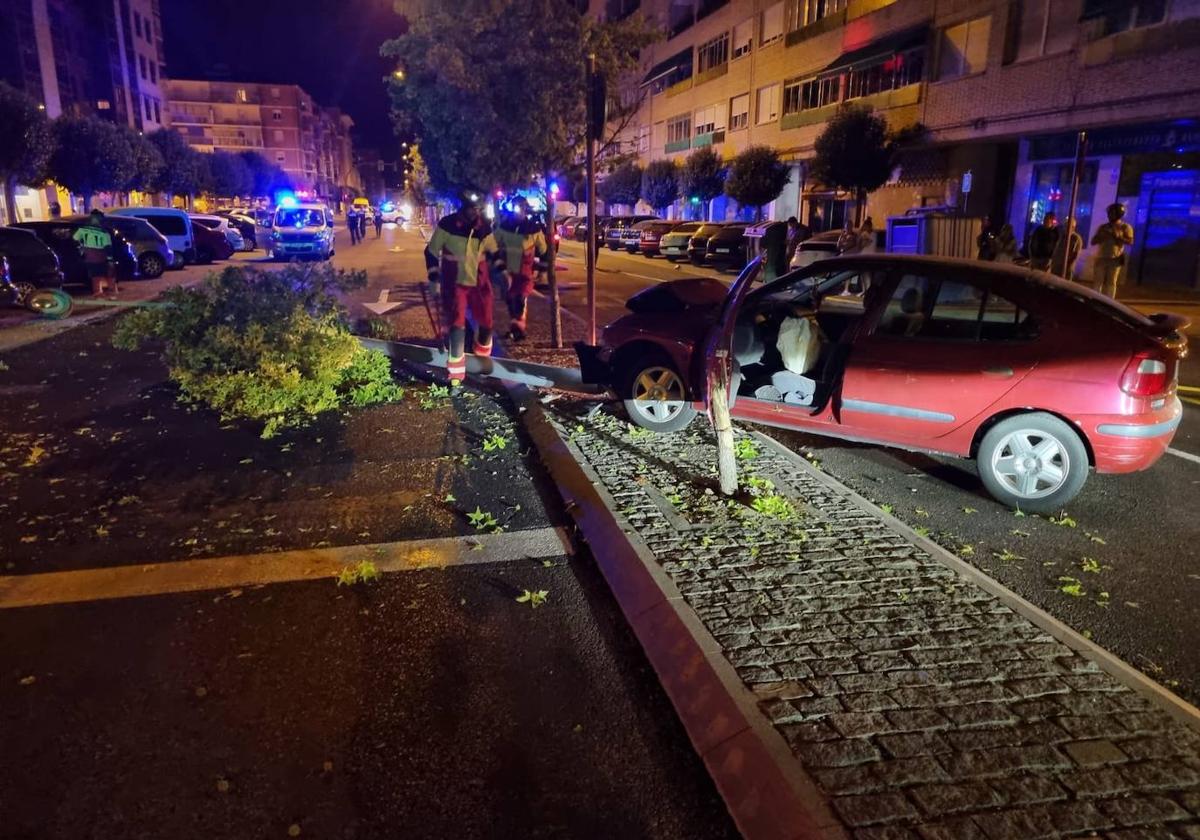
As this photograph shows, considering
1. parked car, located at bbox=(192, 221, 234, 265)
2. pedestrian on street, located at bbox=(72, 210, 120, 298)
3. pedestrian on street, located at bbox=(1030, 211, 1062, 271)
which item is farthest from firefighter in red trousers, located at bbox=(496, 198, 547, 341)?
parked car, located at bbox=(192, 221, 234, 265)

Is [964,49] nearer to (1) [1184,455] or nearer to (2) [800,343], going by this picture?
(1) [1184,455]

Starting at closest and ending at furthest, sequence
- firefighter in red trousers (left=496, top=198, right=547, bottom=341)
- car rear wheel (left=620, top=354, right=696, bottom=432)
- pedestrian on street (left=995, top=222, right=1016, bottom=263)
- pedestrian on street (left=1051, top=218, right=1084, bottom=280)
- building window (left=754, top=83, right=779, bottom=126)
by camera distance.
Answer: car rear wheel (left=620, top=354, right=696, bottom=432) → firefighter in red trousers (left=496, top=198, right=547, bottom=341) → pedestrian on street (left=1051, top=218, right=1084, bottom=280) → pedestrian on street (left=995, top=222, right=1016, bottom=263) → building window (left=754, top=83, right=779, bottom=126)

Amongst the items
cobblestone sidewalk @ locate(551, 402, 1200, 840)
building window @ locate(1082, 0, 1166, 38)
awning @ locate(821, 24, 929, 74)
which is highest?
awning @ locate(821, 24, 929, 74)

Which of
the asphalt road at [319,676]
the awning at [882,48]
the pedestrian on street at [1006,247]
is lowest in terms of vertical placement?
the asphalt road at [319,676]

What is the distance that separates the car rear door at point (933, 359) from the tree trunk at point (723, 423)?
1.06 meters

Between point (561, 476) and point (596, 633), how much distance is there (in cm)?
208

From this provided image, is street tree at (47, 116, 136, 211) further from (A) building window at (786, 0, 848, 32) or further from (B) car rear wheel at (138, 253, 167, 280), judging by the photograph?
(A) building window at (786, 0, 848, 32)

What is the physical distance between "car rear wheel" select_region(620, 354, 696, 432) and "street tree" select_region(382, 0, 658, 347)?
440 cm

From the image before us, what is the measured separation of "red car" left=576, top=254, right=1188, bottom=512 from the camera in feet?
16.9

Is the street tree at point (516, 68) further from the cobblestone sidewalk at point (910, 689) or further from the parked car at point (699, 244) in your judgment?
the parked car at point (699, 244)

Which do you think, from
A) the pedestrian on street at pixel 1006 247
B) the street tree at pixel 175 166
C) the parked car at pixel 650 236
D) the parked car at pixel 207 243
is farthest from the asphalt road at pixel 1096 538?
the street tree at pixel 175 166

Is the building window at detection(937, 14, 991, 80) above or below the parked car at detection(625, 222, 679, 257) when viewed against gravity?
above

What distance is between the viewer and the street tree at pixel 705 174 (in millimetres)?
41844

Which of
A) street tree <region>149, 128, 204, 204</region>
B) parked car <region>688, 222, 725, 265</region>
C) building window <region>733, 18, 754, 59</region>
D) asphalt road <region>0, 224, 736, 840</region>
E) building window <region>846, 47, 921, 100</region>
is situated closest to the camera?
asphalt road <region>0, 224, 736, 840</region>
